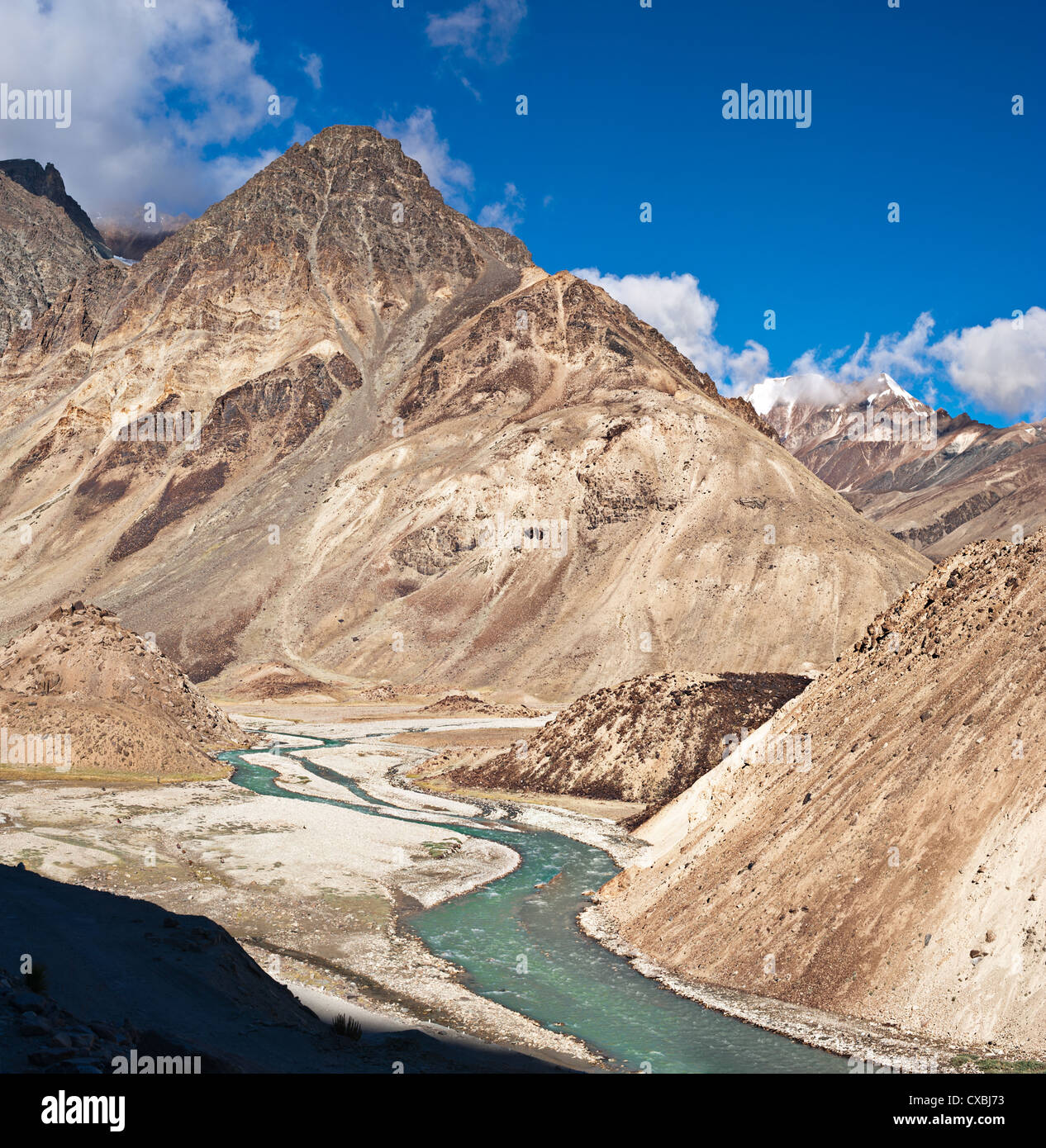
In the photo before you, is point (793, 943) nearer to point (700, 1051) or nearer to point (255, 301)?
point (700, 1051)

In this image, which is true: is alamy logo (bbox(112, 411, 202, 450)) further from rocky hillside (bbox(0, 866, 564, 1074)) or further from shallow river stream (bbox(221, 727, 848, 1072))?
rocky hillside (bbox(0, 866, 564, 1074))

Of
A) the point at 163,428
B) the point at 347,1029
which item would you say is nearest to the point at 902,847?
the point at 347,1029

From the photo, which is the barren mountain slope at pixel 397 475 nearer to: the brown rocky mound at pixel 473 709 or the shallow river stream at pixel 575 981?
the brown rocky mound at pixel 473 709

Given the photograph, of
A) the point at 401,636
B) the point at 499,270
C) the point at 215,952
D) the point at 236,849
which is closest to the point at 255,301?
the point at 499,270
